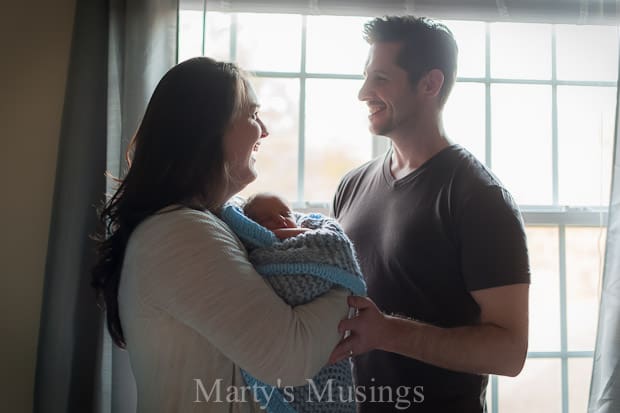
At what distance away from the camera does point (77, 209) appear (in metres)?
1.83

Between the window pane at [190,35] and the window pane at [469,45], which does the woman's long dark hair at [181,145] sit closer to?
the window pane at [190,35]

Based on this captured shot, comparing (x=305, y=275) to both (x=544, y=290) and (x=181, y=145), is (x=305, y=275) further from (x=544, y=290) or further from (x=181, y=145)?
(x=544, y=290)

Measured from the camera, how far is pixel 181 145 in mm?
1153

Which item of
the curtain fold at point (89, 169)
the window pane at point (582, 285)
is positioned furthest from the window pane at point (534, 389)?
the curtain fold at point (89, 169)

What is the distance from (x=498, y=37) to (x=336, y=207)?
3.20 ft

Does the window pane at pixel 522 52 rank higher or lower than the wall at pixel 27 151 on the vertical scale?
higher

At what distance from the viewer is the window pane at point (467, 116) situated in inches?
83.6

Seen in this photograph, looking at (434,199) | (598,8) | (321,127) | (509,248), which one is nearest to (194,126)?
(434,199)

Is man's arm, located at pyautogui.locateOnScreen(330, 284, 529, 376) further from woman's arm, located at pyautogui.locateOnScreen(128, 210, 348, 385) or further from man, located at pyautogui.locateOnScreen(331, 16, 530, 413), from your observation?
woman's arm, located at pyautogui.locateOnScreen(128, 210, 348, 385)

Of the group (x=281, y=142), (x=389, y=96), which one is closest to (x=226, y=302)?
(x=389, y=96)

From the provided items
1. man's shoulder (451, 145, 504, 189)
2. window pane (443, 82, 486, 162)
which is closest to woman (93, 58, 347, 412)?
man's shoulder (451, 145, 504, 189)

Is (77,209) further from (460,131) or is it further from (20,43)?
(460,131)

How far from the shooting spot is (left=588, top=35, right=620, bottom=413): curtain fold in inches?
72.9

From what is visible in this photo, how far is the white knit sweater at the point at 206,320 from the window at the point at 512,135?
1064mm
